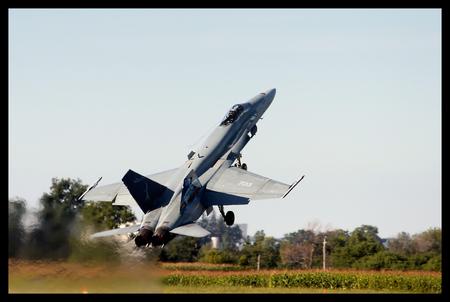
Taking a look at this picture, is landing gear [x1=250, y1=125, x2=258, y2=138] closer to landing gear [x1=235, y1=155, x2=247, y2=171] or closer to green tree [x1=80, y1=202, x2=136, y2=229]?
landing gear [x1=235, y1=155, x2=247, y2=171]

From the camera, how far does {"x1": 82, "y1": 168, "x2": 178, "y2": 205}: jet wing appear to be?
2025 inches

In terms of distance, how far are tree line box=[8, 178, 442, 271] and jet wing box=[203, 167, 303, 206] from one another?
4.41ft

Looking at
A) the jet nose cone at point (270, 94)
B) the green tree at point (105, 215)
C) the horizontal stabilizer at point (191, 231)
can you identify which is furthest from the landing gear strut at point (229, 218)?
the jet nose cone at point (270, 94)

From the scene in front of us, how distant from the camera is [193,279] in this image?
151 ft

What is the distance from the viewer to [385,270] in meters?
48.0

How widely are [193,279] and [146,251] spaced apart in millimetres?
5088

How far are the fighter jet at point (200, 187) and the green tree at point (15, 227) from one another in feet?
10.2

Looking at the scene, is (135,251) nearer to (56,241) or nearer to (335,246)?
(56,241)

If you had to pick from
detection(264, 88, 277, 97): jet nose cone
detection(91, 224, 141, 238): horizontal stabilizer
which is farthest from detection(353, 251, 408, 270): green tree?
detection(91, 224, 141, 238): horizontal stabilizer

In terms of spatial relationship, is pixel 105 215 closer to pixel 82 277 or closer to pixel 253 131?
pixel 253 131
